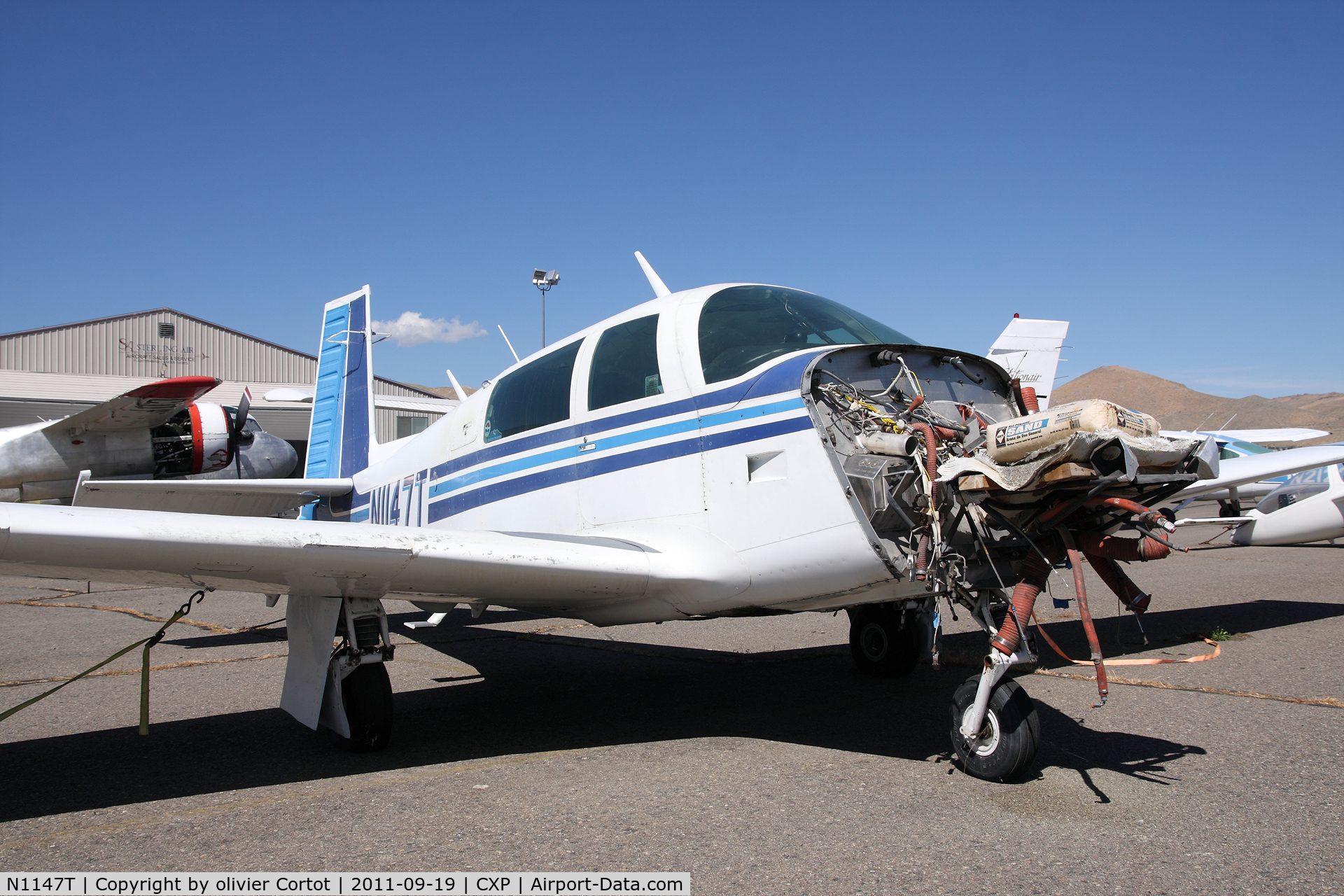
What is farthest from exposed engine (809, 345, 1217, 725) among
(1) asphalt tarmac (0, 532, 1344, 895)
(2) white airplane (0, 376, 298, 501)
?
(2) white airplane (0, 376, 298, 501)

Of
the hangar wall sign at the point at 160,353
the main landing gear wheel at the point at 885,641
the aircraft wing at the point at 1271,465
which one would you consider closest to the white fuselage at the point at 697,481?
the main landing gear wheel at the point at 885,641

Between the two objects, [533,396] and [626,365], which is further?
[533,396]

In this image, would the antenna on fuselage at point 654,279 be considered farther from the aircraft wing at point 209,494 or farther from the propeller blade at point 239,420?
the propeller blade at point 239,420

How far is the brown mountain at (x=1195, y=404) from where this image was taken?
75.0m

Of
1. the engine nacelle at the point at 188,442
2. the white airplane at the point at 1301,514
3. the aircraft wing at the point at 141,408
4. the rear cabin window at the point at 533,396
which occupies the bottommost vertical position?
the white airplane at the point at 1301,514

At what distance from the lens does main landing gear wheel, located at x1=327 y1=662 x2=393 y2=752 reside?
4.21 m

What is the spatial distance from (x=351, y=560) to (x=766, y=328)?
7.66 ft

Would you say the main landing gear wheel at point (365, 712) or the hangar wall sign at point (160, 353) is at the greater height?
the hangar wall sign at point (160, 353)

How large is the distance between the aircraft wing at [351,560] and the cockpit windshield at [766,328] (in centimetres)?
102

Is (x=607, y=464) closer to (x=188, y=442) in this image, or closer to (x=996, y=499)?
(x=996, y=499)

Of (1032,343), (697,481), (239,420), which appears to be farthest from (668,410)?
(1032,343)

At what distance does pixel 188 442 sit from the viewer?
15.4 m

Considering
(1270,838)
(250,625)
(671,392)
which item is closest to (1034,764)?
(1270,838)

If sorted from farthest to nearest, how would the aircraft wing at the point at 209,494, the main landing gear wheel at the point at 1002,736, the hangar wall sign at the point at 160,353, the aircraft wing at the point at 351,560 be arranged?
the hangar wall sign at the point at 160,353 < the aircraft wing at the point at 209,494 < the main landing gear wheel at the point at 1002,736 < the aircraft wing at the point at 351,560
